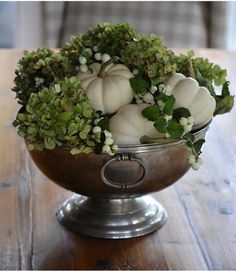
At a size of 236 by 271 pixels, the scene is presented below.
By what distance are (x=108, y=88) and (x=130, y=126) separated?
0.20 ft

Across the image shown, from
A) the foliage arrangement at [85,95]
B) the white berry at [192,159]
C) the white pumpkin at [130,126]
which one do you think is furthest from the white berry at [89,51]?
the white berry at [192,159]

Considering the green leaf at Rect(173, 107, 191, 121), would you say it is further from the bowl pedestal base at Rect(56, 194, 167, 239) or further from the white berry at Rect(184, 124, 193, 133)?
the bowl pedestal base at Rect(56, 194, 167, 239)

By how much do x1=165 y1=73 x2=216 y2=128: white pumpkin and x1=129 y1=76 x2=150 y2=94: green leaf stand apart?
0.12 feet

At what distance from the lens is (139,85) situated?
871 mm

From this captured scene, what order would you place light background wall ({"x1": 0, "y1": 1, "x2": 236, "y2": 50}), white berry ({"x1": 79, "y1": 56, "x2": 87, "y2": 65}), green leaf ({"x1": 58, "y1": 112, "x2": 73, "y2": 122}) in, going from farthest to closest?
1. light background wall ({"x1": 0, "y1": 1, "x2": 236, "y2": 50})
2. white berry ({"x1": 79, "y1": 56, "x2": 87, "y2": 65})
3. green leaf ({"x1": 58, "y1": 112, "x2": 73, "y2": 122})

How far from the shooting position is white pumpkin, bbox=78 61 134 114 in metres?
0.87

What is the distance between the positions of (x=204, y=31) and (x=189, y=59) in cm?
168

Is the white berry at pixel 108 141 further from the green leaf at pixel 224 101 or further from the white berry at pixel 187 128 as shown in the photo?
the green leaf at pixel 224 101

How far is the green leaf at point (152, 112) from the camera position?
85 centimetres

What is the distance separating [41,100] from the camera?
83 centimetres

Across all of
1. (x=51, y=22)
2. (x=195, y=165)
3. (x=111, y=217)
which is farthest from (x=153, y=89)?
(x=51, y=22)

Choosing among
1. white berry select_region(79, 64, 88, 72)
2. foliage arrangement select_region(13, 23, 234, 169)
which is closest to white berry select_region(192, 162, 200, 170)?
foliage arrangement select_region(13, 23, 234, 169)

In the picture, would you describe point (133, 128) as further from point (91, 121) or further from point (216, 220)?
point (216, 220)

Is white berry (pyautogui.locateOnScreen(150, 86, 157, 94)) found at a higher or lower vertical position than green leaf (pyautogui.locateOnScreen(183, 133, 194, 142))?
higher
